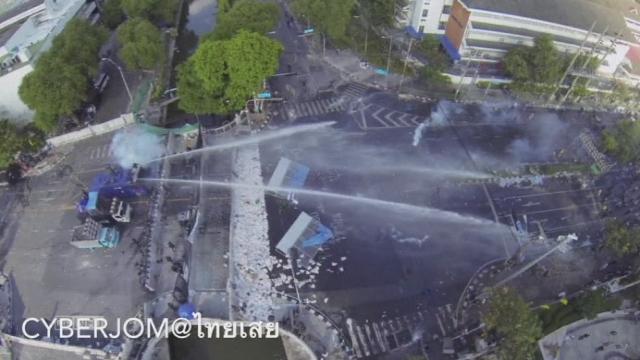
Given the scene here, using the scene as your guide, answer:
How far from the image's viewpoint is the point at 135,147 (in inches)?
2416

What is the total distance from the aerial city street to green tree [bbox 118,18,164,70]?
410 mm

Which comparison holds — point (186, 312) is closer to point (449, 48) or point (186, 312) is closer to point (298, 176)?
point (298, 176)

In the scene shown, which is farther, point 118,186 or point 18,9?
point 18,9

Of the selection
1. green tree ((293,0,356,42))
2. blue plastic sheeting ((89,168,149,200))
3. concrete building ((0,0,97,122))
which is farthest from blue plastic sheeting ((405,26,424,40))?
concrete building ((0,0,97,122))

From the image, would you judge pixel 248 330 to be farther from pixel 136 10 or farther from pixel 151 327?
pixel 136 10

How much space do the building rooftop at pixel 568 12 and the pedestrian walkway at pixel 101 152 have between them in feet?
182

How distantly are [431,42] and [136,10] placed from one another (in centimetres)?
4710

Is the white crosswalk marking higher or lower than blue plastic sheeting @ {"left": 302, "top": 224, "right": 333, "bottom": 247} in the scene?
higher

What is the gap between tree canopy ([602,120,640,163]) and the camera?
61.3 m

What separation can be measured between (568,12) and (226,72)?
5298 centimetres

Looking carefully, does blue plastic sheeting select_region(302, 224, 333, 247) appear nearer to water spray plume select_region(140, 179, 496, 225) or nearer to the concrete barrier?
water spray plume select_region(140, 179, 496, 225)

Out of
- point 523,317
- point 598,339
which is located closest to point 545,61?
point 598,339

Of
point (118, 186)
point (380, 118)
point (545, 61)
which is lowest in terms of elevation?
point (118, 186)

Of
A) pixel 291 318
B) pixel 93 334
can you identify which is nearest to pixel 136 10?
pixel 93 334
